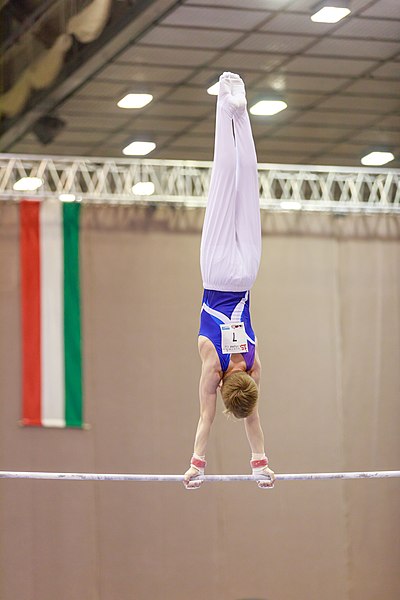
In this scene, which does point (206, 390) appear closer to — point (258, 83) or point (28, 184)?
point (28, 184)

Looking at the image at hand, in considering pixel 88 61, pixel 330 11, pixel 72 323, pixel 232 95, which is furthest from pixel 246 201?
pixel 88 61

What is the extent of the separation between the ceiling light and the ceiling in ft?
0.20

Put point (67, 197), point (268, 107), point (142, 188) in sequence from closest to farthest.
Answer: point (67, 197)
point (142, 188)
point (268, 107)

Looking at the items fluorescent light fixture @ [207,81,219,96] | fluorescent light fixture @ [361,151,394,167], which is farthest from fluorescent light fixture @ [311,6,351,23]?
fluorescent light fixture @ [361,151,394,167]

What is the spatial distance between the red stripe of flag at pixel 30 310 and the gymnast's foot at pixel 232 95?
3249 mm

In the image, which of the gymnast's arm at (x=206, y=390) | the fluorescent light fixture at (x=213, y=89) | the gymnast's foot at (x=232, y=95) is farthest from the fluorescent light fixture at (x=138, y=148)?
the gymnast's arm at (x=206, y=390)

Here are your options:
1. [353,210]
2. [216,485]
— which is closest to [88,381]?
[216,485]

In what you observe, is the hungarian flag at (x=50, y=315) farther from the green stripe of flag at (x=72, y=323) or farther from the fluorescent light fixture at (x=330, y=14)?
the fluorescent light fixture at (x=330, y=14)

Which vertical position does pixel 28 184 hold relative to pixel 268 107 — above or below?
below

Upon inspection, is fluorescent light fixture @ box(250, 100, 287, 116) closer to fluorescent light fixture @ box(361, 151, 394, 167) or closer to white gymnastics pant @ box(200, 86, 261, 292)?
fluorescent light fixture @ box(361, 151, 394, 167)

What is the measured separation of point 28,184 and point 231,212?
4138 mm

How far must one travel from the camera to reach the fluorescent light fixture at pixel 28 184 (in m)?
8.74

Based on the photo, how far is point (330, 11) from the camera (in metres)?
8.91

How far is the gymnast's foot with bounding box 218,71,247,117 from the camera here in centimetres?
567
